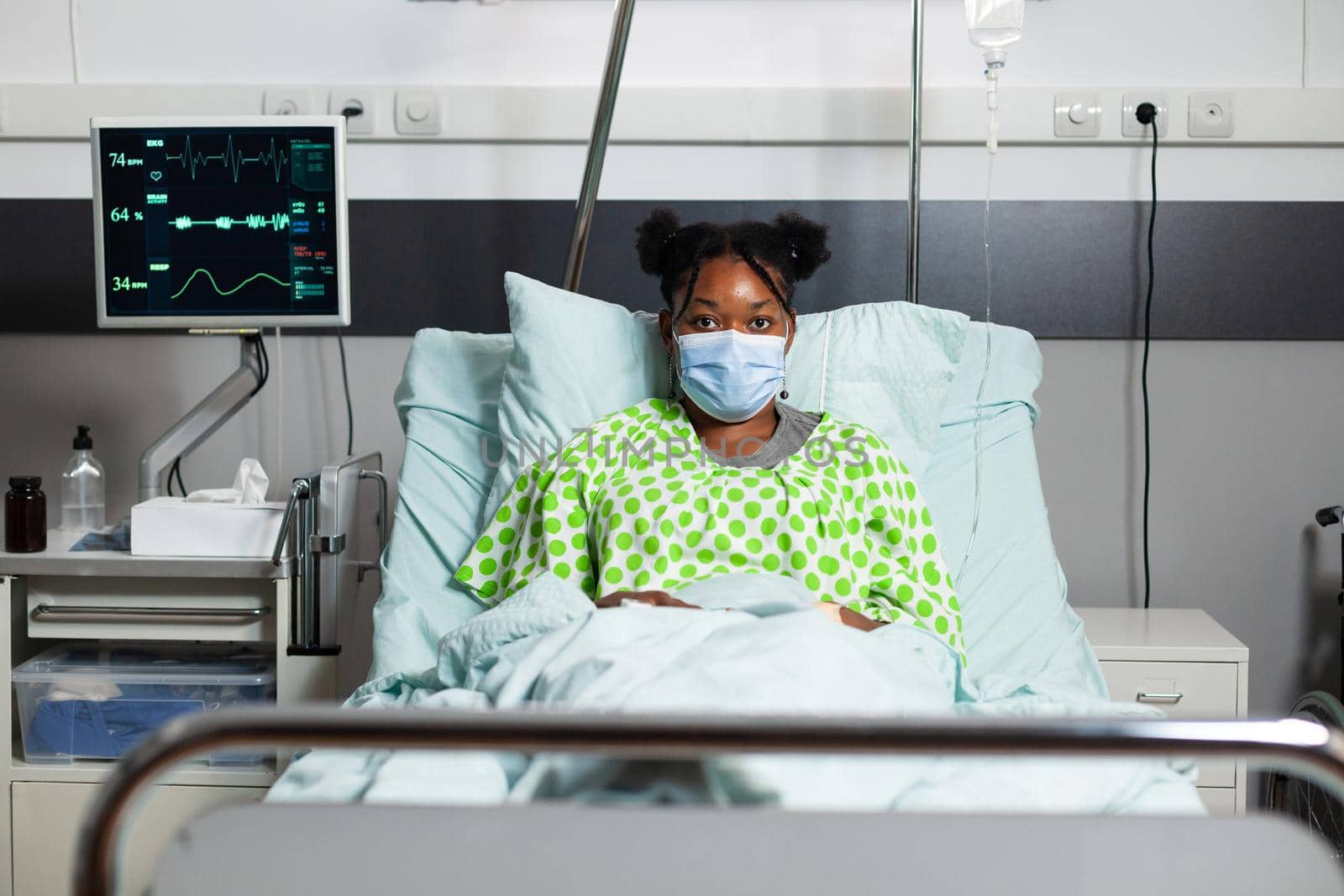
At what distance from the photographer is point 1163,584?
2.37 m

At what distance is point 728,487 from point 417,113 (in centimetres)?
120

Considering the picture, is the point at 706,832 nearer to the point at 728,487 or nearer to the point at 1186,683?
the point at 728,487

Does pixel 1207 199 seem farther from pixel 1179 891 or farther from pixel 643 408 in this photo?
pixel 1179 891

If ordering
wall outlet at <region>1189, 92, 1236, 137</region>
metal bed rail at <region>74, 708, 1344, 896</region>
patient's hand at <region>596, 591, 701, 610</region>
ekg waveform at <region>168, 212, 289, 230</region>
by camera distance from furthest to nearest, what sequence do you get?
wall outlet at <region>1189, 92, 1236, 137</region> → ekg waveform at <region>168, 212, 289, 230</region> → patient's hand at <region>596, 591, 701, 610</region> → metal bed rail at <region>74, 708, 1344, 896</region>

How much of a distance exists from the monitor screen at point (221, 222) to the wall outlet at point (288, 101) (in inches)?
18.5

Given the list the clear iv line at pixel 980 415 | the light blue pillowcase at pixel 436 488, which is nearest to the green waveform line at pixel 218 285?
the light blue pillowcase at pixel 436 488

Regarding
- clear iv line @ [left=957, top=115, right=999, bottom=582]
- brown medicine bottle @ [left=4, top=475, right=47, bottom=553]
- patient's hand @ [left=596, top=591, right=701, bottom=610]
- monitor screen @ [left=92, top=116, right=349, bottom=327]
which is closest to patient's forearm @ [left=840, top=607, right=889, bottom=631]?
patient's hand @ [left=596, top=591, right=701, bottom=610]

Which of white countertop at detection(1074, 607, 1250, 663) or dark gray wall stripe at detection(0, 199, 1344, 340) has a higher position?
dark gray wall stripe at detection(0, 199, 1344, 340)

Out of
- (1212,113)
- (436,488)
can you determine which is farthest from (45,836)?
(1212,113)

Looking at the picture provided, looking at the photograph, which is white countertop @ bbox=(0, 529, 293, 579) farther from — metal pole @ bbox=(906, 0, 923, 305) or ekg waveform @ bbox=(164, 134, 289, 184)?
metal pole @ bbox=(906, 0, 923, 305)

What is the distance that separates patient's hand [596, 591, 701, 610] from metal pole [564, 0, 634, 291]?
0.73 metres

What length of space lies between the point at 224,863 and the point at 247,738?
0.10 metres

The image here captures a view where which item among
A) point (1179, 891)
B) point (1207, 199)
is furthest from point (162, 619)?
point (1207, 199)

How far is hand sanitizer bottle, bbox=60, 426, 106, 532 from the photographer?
80.3 inches
